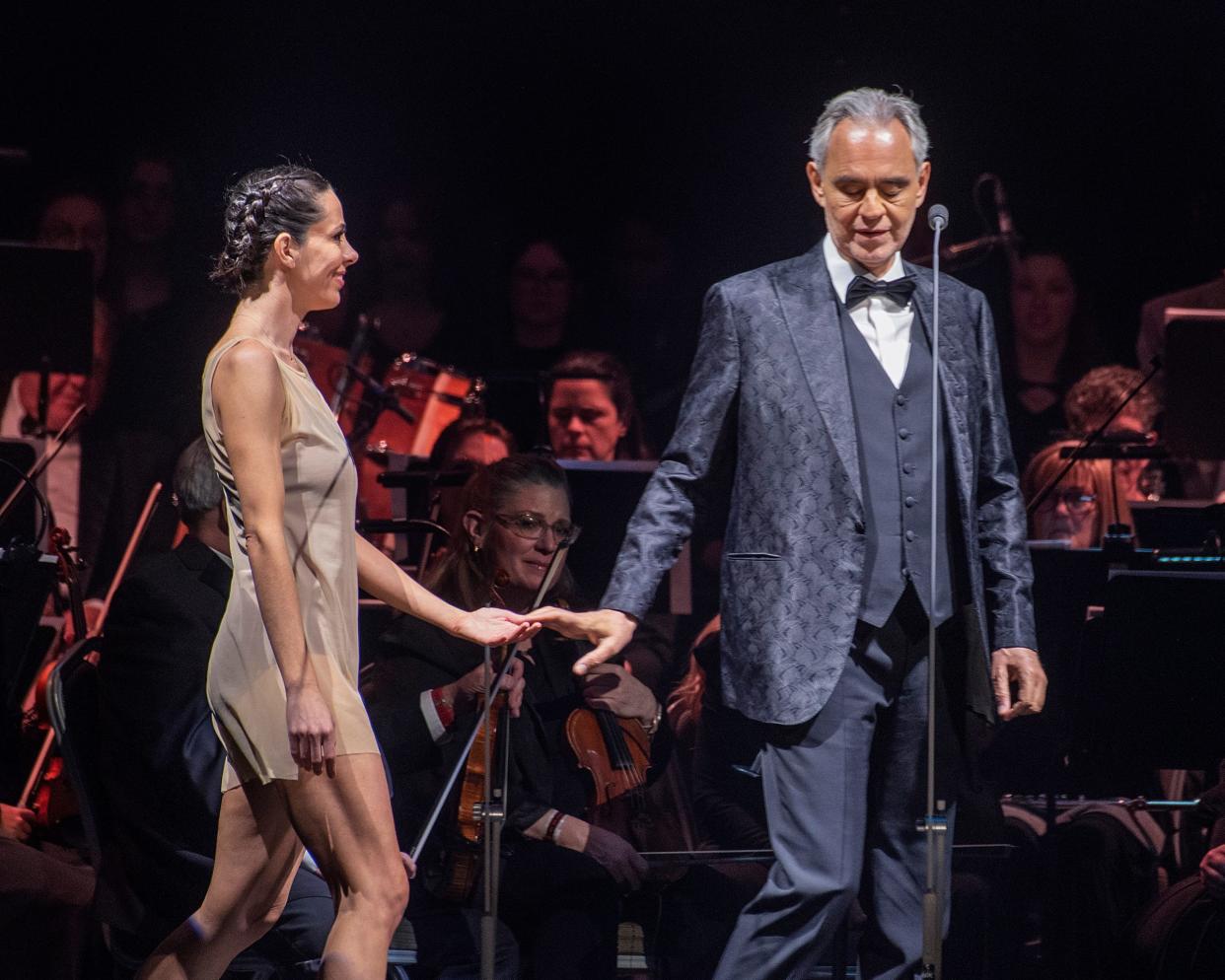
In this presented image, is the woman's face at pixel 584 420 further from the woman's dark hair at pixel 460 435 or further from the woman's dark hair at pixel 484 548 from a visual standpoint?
the woman's dark hair at pixel 484 548

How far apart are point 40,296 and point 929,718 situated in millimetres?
3183

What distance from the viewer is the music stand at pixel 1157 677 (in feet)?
12.1

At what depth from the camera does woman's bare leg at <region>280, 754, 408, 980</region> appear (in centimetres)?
252

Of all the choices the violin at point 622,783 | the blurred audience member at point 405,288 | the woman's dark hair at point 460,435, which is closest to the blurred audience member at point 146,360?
the blurred audience member at point 405,288

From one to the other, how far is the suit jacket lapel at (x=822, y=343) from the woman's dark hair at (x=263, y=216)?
862mm

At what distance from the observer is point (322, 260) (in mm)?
2721

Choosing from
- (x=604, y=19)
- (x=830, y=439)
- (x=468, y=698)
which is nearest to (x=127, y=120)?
(x=604, y=19)

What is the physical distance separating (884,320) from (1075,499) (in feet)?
8.62

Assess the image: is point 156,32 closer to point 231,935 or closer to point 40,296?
point 40,296

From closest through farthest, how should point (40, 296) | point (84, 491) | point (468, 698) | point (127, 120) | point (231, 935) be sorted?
point (231, 935) < point (468, 698) < point (40, 296) < point (84, 491) < point (127, 120)

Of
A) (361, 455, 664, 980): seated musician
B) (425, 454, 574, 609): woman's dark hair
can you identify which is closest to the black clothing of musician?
(361, 455, 664, 980): seated musician

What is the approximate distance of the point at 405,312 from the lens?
276 inches

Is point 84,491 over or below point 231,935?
over

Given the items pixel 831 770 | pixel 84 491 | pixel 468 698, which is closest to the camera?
pixel 831 770
